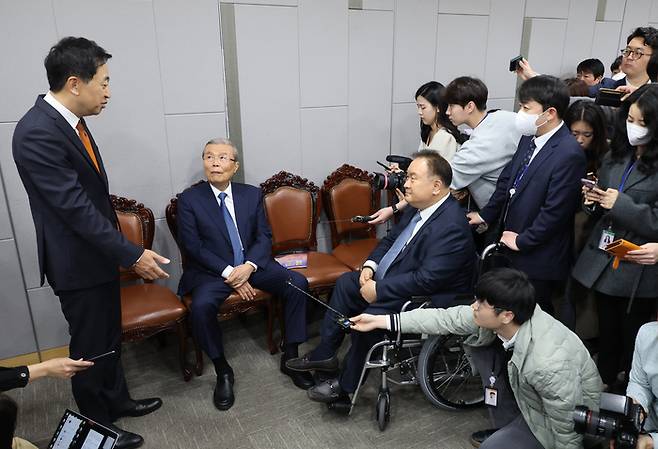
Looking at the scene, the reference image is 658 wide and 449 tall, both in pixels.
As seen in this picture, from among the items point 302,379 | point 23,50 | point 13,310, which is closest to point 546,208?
point 302,379

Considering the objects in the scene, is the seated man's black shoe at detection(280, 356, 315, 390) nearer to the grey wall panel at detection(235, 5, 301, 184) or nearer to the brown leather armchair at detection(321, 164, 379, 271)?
the brown leather armchair at detection(321, 164, 379, 271)

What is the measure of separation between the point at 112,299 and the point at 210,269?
65 cm

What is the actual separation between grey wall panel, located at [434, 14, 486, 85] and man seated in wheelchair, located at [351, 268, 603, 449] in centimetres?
235

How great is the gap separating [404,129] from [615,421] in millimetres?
2633

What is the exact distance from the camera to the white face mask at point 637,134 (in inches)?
86.2

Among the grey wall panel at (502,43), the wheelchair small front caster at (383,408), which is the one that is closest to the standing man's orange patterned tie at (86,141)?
the wheelchair small front caster at (383,408)

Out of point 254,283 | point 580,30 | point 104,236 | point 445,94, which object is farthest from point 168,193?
point 580,30

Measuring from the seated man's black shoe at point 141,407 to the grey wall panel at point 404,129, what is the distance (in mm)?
2230

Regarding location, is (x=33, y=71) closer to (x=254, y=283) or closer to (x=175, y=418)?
(x=254, y=283)

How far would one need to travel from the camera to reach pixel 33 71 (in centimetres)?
266

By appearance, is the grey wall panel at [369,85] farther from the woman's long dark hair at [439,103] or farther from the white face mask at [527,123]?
the white face mask at [527,123]

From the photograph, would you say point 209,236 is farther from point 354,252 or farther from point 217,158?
point 354,252

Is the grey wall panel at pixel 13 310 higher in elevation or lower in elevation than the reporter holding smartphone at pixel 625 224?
lower

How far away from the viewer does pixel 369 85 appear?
3621 mm
